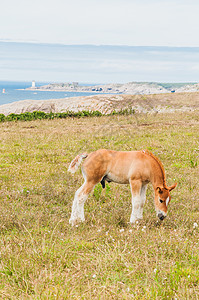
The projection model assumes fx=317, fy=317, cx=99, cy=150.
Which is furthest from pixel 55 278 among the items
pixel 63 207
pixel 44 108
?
pixel 44 108

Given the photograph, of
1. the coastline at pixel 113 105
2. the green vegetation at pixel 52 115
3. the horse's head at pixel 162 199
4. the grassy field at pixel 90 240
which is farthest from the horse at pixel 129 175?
the coastline at pixel 113 105

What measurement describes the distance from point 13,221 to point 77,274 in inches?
108

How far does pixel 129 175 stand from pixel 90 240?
1.71m

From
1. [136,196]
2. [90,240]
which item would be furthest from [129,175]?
[90,240]

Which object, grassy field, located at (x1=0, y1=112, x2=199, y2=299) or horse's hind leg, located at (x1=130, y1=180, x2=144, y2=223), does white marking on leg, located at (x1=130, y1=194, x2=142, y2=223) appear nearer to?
horse's hind leg, located at (x1=130, y1=180, x2=144, y2=223)

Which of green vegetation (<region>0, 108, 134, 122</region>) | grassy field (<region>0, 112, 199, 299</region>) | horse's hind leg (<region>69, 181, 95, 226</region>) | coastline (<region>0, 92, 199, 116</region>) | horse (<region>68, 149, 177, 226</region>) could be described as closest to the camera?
grassy field (<region>0, 112, 199, 299</region>)

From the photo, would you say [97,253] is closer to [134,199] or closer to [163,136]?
[134,199]

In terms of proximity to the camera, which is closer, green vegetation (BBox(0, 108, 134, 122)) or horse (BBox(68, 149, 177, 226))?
horse (BBox(68, 149, 177, 226))

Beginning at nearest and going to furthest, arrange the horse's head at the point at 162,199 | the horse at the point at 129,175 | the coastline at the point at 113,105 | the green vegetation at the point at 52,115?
the horse's head at the point at 162,199 → the horse at the point at 129,175 → the green vegetation at the point at 52,115 → the coastline at the point at 113,105

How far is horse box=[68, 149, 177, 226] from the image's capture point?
22.7ft

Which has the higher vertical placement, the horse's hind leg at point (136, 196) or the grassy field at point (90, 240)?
the horse's hind leg at point (136, 196)

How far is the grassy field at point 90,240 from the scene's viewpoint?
4508 mm

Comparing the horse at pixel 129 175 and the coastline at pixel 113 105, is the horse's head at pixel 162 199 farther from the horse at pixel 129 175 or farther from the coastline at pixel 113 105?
the coastline at pixel 113 105

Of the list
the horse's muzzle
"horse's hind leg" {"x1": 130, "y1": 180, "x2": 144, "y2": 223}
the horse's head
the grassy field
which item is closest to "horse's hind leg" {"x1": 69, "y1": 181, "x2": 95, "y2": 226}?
the grassy field
